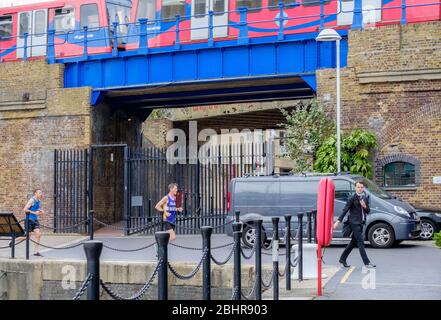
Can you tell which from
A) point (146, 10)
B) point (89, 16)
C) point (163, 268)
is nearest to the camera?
point (163, 268)

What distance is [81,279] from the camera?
16.6m

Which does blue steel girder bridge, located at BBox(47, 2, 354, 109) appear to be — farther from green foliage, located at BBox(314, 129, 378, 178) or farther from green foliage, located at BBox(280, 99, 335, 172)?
green foliage, located at BBox(314, 129, 378, 178)

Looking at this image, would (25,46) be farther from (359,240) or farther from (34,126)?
(359,240)

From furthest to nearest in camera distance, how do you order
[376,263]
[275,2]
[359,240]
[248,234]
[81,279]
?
[275,2]
[248,234]
[81,279]
[376,263]
[359,240]

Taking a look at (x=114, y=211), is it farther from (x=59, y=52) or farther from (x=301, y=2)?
(x=301, y=2)

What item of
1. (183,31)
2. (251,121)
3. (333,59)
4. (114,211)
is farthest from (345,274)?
(251,121)

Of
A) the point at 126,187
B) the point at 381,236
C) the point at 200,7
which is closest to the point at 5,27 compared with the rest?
the point at 200,7

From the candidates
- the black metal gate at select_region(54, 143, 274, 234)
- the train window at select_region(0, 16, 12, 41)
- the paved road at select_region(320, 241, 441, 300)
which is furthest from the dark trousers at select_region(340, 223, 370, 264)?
the train window at select_region(0, 16, 12, 41)

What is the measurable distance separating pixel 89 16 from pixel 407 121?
13.6 m

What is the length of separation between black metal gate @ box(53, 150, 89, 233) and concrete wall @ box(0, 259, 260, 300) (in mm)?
10944

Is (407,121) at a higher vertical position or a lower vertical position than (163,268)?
higher

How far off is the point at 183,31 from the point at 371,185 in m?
11.3

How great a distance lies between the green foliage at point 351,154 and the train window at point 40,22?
44.9ft

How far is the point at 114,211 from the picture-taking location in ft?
102
